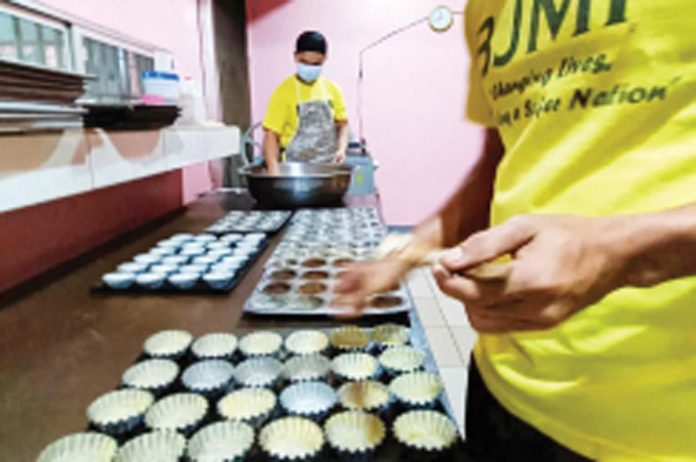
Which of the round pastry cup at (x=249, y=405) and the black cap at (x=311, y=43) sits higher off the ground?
the black cap at (x=311, y=43)

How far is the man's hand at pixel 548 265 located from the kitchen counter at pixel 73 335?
22.7 inches

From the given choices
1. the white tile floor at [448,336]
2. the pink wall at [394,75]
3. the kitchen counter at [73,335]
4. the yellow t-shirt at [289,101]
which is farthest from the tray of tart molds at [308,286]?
the pink wall at [394,75]

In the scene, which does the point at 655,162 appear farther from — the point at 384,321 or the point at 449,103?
the point at 449,103

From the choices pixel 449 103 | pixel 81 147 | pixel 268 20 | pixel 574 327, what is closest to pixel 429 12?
pixel 449 103

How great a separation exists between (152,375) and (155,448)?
18 cm

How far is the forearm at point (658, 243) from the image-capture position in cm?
38

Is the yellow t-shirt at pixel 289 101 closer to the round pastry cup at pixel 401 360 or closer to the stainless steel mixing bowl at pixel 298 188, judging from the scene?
the stainless steel mixing bowl at pixel 298 188

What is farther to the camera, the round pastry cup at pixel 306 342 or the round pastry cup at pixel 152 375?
the round pastry cup at pixel 306 342

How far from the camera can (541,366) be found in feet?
1.87

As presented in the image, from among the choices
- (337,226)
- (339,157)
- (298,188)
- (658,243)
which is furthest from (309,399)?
(339,157)

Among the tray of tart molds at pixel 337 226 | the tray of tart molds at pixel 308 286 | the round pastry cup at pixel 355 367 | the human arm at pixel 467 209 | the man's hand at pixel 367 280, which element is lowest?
the round pastry cup at pixel 355 367

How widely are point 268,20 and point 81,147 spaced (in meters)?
3.81

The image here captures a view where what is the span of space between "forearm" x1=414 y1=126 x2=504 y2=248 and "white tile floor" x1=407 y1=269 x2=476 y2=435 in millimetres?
1035

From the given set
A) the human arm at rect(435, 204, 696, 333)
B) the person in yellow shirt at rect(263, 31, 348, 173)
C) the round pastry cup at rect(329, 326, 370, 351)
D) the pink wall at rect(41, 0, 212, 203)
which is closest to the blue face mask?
the person in yellow shirt at rect(263, 31, 348, 173)
